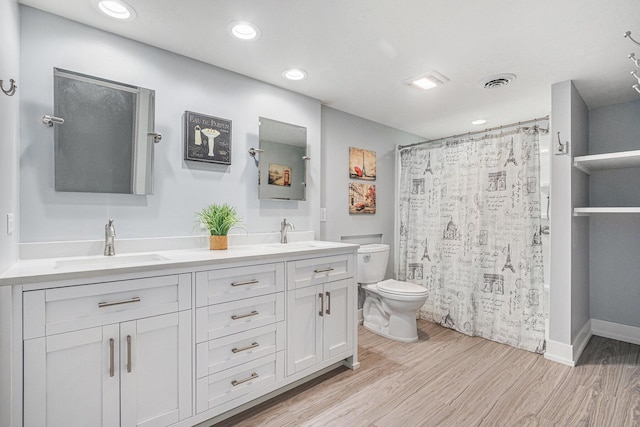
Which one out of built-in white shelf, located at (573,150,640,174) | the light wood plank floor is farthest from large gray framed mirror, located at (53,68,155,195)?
built-in white shelf, located at (573,150,640,174)

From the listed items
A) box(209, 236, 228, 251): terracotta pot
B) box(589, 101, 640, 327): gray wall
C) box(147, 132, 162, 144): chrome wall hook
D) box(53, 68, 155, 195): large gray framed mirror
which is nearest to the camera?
box(53, 68, 155, 195): large gray framed mirror

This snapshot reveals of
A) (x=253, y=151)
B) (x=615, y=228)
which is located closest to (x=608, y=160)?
(x=615, y=228)

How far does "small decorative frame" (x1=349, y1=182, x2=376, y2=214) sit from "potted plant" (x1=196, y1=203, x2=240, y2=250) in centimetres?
147

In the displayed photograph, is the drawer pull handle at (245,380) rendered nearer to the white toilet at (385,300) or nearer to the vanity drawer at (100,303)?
the vanity drawer at (100,303)

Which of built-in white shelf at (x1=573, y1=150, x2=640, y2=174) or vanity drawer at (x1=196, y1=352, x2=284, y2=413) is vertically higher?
built-in white shelf at (x1=573, y1=150, x2=640, y2=174)

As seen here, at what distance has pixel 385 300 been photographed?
2873 mm

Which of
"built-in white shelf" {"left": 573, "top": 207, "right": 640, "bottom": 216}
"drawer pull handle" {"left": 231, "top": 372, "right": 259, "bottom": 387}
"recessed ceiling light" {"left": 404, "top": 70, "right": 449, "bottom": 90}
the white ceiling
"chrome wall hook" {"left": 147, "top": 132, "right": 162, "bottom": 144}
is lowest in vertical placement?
"drawer pull handle" {"left": 231, "top": 372, "right": 259, "bottom": 387}

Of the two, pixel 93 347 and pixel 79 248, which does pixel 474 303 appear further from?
pixel 79 248

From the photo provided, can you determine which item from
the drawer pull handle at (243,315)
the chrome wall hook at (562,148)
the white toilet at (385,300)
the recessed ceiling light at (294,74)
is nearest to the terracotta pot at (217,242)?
the drawer pull handle at (243,315)

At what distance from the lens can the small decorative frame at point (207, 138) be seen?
207 cm

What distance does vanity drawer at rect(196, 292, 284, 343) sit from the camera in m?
1.60

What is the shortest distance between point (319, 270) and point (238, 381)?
2.65 feet

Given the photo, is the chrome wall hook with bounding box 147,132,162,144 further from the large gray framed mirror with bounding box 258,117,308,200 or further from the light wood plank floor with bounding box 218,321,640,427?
the light wood plank floor with bounding box 218,321,640,427

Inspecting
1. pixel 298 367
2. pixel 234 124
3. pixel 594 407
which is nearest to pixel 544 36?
pixel 234 124
